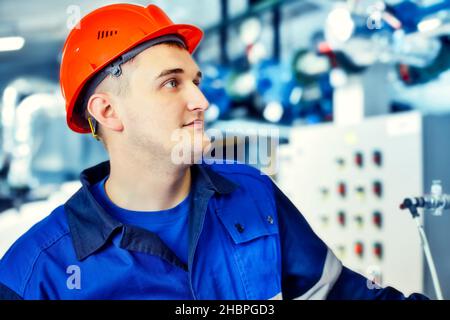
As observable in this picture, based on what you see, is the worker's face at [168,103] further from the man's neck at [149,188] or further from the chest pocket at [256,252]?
the chest pocket at [256,252]

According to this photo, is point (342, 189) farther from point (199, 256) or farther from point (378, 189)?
point (199, 256)

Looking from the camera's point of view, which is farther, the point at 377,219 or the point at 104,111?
the point at 377,219

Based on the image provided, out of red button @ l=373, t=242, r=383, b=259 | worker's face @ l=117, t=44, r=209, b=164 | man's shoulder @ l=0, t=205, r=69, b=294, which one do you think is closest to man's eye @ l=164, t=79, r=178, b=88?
worker's face @ l=117, t=44, r=209, b=164

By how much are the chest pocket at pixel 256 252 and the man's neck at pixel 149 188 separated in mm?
118

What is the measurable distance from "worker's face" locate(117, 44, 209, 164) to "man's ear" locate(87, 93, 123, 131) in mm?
55

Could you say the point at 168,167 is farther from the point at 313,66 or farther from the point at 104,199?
the point at 313,66

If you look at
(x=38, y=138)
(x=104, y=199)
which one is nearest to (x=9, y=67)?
(x=38, y=138)

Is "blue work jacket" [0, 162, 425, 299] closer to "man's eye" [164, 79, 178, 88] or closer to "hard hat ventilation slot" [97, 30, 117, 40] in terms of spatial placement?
"man's eye" [164, 79, 178, 88]

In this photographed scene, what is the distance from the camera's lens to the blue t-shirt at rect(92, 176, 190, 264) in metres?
1.07

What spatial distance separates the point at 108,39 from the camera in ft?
3.49

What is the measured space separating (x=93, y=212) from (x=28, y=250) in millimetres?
151

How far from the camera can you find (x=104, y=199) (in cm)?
112

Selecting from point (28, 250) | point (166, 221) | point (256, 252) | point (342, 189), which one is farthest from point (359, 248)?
point (28, 250)

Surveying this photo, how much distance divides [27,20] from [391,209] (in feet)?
4.75
